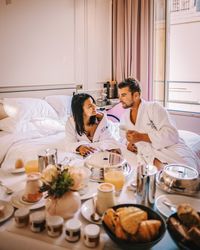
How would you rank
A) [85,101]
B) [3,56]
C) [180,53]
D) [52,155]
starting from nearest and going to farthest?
[52,155] → [85,101] → [3,56] → [180,53]

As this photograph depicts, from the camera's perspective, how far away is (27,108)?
107 inches

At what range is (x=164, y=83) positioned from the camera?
155 inches

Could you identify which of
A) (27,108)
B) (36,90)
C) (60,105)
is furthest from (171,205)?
(36,90)

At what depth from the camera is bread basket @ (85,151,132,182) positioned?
1.29 m

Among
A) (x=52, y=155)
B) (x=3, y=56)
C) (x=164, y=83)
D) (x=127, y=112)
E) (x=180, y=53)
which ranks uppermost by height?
(x=180, y=53)

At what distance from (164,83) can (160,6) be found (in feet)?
3.69

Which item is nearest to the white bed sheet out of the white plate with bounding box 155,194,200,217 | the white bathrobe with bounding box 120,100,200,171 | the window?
the white bathrobe with bounding box 120,100,200,171

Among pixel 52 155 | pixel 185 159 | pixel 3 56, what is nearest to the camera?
pixel 52 155

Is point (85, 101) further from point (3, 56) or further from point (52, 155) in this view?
point (3, 56)

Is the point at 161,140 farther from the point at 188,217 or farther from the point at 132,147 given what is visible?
the point at 188,217

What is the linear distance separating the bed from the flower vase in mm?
662

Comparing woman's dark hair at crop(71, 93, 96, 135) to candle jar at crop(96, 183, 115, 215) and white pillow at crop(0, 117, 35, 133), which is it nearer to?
white pillow at crop(0, 117, 35, 133)

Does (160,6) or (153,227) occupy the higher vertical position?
(160,6)

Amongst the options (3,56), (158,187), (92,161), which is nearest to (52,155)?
(92,161)
